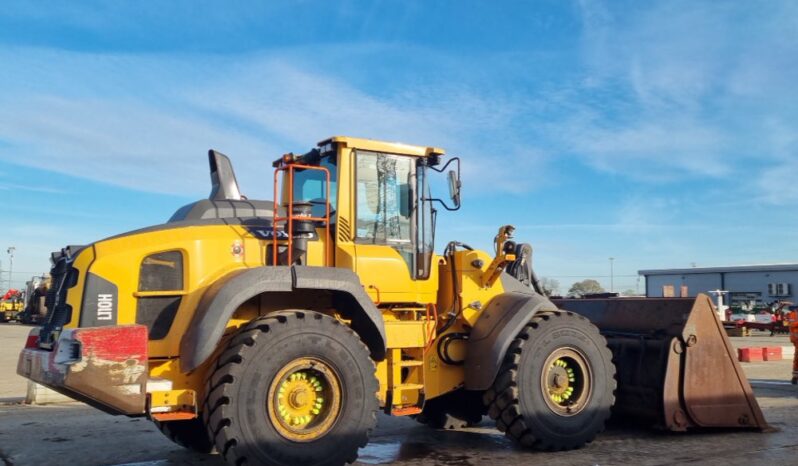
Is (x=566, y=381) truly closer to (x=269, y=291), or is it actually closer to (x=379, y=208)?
(x=379, y=208)

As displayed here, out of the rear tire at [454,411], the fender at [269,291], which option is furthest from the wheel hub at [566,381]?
the fender at [269,291]

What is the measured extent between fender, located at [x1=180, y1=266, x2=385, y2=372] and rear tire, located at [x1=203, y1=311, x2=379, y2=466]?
0.22 metres

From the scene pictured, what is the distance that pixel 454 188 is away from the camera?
6.80 m

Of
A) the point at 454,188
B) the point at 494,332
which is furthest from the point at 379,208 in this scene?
the point at 494,332

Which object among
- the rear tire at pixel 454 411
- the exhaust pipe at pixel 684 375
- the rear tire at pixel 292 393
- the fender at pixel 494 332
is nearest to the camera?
the rear tire at pixel 292 393

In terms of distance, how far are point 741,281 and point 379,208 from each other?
45299 millimetres

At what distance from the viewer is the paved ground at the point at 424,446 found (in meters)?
6.39

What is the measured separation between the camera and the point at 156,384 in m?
5.16

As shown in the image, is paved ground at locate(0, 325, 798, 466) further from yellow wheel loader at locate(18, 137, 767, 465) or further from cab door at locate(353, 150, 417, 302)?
cab door at locate(353, 150, 417, 302)

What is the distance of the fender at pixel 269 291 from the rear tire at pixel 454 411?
2056 mm

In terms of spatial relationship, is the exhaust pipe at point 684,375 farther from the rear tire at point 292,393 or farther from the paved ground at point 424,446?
the rear tire at point 292,393

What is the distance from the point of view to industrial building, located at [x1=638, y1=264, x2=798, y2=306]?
139ft

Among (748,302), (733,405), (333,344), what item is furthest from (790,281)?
(333,344)

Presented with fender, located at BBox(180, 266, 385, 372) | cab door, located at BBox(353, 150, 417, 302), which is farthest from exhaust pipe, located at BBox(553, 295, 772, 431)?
fender, located at BBox(180, 266, 385, 372)
